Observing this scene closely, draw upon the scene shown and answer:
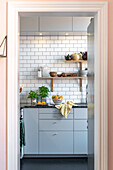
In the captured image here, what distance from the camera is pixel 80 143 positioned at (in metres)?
4.52

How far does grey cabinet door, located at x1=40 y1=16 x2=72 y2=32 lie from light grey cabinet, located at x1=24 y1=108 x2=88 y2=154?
1.68m

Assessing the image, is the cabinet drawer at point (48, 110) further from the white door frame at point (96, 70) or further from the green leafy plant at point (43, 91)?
the white door frame at point (96, 70)

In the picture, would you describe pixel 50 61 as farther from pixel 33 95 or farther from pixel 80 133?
pixel 80 133

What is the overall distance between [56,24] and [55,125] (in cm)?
206

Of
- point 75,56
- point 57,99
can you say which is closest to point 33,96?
point 57,99

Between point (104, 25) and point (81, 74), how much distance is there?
2.96m

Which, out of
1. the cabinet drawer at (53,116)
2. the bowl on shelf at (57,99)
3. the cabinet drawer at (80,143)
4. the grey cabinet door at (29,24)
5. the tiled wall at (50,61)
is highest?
the grey cabinet door at (29,24)

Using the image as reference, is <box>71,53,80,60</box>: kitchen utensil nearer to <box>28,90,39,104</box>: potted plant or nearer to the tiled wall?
the tiled wall

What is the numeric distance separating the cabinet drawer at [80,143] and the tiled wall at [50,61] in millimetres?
871

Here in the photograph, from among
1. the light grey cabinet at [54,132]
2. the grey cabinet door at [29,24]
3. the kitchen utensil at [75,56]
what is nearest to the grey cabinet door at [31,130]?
the light grey cabinet at [54,132]

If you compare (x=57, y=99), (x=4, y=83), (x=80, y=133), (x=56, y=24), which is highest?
(x=56, y=24)

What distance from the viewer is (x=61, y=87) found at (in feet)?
17.0

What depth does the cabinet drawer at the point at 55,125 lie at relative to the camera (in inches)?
177

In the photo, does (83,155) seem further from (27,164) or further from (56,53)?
(56,53)
